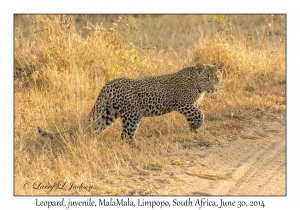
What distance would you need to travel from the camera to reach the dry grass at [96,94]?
747 cm

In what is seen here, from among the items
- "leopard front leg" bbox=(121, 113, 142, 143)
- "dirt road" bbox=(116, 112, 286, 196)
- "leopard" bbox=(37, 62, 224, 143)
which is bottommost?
"dirt road" bbox=(116, 112, 286, 196)

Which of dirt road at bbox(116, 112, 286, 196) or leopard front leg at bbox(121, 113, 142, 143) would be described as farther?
leopard front leg at bbox(121, 113, 142, 143)

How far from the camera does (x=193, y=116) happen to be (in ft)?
29.5

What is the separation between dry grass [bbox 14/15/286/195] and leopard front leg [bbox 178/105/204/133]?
155 millimetres

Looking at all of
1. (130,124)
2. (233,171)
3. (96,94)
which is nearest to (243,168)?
(233,171)

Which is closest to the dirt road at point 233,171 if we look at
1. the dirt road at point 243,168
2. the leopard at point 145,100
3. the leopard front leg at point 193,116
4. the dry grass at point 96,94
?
the dirt road at point 243,168

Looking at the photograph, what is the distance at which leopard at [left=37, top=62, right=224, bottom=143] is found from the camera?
8703 mm

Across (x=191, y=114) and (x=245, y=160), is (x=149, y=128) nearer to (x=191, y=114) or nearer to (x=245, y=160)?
(x=191, y=114)

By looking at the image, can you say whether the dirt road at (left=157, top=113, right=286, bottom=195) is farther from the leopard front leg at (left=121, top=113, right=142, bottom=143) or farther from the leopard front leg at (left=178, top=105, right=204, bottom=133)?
the leopard front leg at (left=121, top=113, right=142, bottom=143)

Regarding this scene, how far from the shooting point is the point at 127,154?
802 centimetres

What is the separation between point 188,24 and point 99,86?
6.44m

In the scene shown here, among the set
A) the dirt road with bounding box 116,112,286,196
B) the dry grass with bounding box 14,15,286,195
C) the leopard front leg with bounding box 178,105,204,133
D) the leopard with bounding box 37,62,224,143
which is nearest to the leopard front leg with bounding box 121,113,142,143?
the leopard with bounding box 37,62,224,143

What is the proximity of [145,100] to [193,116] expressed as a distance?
865 mm

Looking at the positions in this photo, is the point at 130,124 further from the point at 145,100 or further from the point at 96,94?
the point at 96,94
